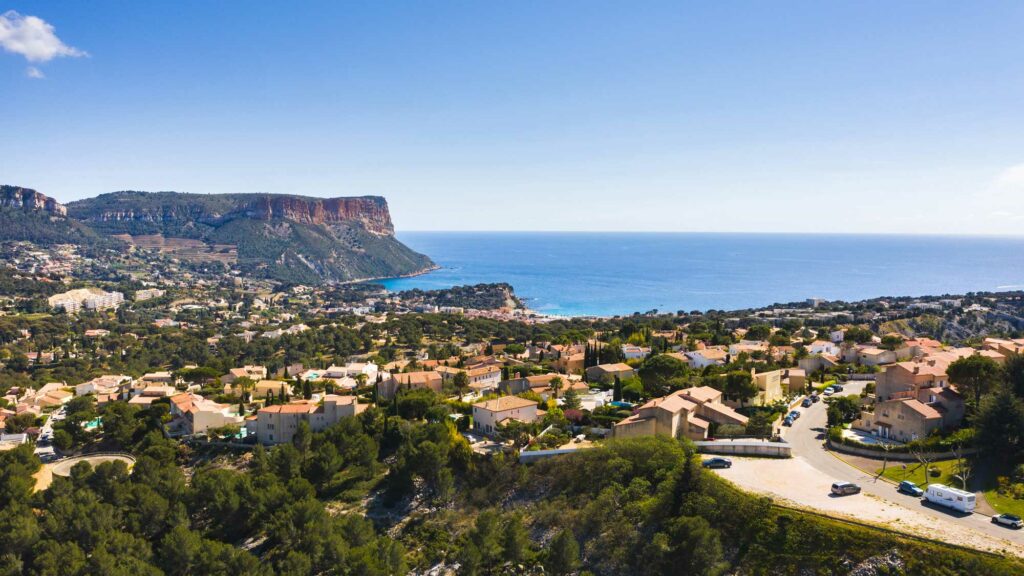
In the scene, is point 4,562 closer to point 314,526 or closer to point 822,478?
point 314,526

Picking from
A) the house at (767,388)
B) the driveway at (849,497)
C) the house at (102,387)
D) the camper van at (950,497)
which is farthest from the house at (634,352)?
the house at (102,387)

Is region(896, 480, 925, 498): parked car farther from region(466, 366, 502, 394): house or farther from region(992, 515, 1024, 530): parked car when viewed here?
region(466, 366, 502, 394): house

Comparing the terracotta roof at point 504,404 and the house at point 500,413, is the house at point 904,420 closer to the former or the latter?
the house at point 500,413

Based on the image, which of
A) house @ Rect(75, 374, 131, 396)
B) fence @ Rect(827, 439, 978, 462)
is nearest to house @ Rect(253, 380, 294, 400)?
house @ Rect(75, 374, 131, 396)

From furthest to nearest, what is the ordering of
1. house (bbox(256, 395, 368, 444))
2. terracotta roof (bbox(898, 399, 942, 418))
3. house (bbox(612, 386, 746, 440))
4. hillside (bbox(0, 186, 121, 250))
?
1. hillside (bbox(0, 186, 121, 250))
2. house (bbox(256, 395, 368, 444))
3. house (bbox(612, 386, 746, 440))
4. terracotta roof (bbox(898, 399, 942, 418))

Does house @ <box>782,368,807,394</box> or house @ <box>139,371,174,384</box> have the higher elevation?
house @ <box>782,368,807,394</box>

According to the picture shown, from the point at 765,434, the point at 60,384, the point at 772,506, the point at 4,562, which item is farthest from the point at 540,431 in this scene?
the point at 60,384
